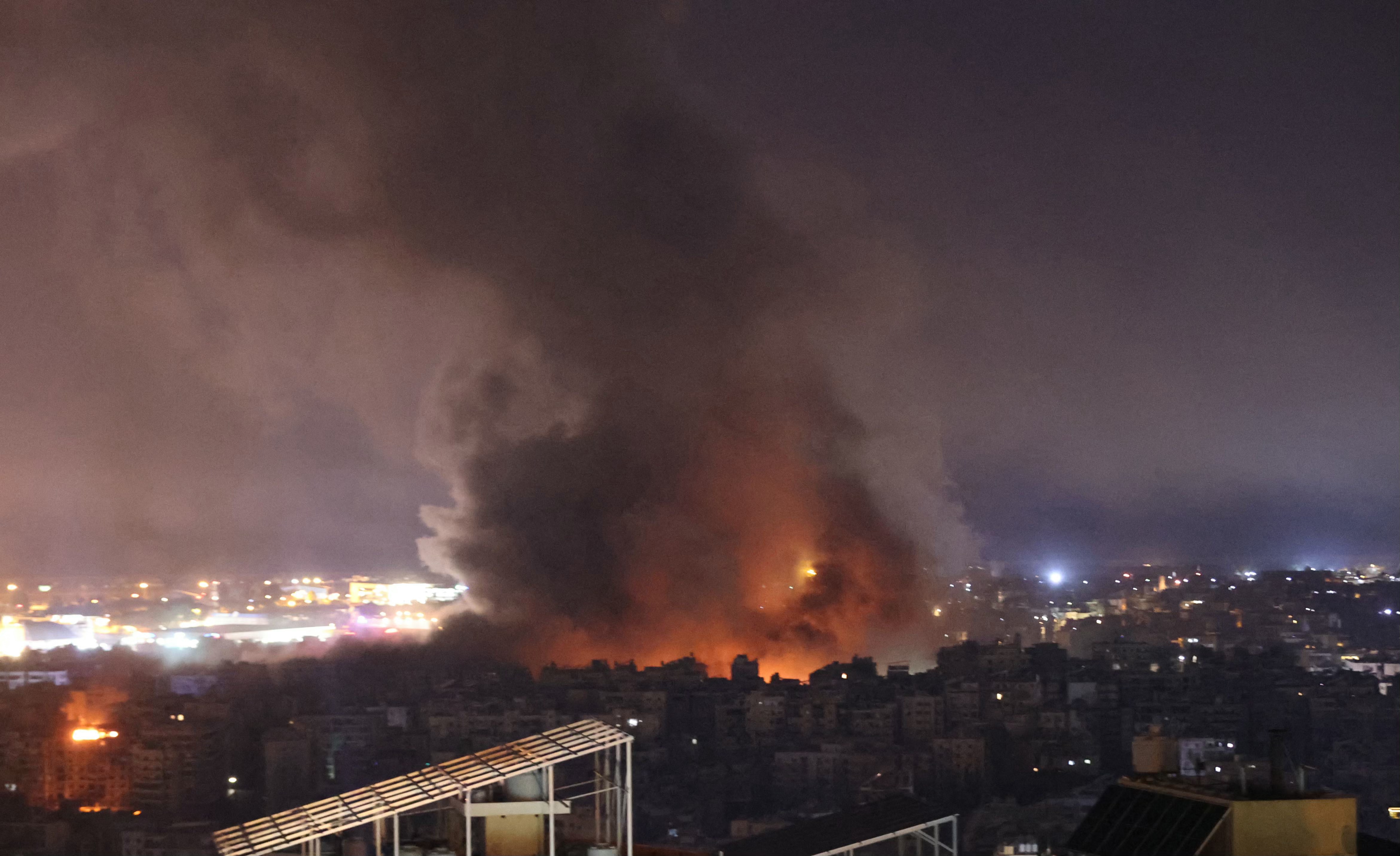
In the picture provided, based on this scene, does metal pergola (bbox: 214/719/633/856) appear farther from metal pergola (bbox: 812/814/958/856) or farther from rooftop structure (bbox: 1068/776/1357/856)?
rooftop structure (bbox: 1068/776/1357/856)

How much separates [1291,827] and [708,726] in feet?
75.2

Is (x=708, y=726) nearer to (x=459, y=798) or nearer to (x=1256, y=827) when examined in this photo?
(x=459, y=798)

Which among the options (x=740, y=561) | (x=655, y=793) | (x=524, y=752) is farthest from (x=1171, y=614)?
(x=524, y=752)

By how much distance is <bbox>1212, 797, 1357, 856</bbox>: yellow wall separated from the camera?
20.6ft

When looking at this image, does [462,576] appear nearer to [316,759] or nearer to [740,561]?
[740,561]

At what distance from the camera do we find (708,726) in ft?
94.3

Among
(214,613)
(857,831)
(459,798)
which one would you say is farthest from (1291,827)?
(214,613)

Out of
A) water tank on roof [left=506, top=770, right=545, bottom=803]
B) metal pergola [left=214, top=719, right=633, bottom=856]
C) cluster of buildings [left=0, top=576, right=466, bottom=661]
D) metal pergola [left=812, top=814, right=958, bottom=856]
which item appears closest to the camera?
metal pergola [left=214, top=719, right=633, bottom=856]

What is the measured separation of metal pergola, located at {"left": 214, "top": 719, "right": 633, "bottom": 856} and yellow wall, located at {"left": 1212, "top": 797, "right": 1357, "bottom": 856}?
2758 millimetres

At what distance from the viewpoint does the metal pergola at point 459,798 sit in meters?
7.16

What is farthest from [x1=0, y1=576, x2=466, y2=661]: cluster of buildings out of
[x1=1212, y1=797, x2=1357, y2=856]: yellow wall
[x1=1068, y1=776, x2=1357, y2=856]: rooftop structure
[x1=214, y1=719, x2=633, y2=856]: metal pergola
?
[x1=1212, y1=797, x2=1357, y2=856]: yellow wall

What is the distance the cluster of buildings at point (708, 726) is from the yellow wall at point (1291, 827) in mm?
12432

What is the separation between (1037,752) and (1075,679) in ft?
18.1

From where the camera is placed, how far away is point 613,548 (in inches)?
1310
